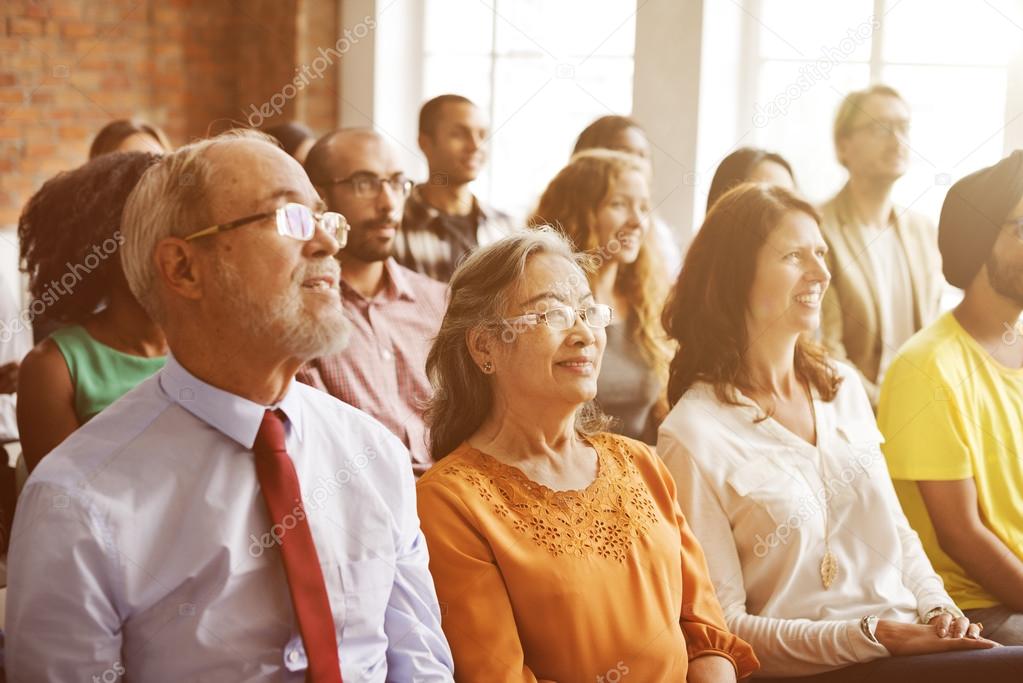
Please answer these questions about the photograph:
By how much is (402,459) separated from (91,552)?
428 mm

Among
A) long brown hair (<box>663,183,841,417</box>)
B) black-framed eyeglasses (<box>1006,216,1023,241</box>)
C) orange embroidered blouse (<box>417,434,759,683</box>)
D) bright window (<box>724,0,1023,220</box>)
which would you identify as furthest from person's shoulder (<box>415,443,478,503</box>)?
bright window (<box>724,0,1023,220</box>)

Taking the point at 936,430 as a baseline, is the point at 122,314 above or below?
above

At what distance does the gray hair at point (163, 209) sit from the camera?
1424 millimetres

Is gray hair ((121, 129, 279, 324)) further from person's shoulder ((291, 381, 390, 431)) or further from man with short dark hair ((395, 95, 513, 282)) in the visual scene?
man with short dark hair ((395, 95, 513, 282))

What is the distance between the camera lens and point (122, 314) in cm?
212

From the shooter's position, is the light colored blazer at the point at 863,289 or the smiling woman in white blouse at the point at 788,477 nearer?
the smiling woman in white blouse at the point at 788,477

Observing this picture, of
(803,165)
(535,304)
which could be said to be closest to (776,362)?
(535,304)

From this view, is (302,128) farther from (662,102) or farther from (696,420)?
(696,420)

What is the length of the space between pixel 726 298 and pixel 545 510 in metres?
0.66

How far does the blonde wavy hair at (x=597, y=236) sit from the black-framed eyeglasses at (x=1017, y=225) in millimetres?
829

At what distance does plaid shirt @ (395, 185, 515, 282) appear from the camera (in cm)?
340

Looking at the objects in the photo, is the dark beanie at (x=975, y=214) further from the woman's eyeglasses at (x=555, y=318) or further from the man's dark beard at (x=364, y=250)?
the man's dark beard at (x=364, y=250)

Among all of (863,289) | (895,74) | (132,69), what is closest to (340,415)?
(863,289)

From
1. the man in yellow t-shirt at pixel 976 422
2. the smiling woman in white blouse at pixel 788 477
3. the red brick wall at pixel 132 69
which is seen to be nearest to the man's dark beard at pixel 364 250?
the smiling woman in white blouse at pixel 788 477
